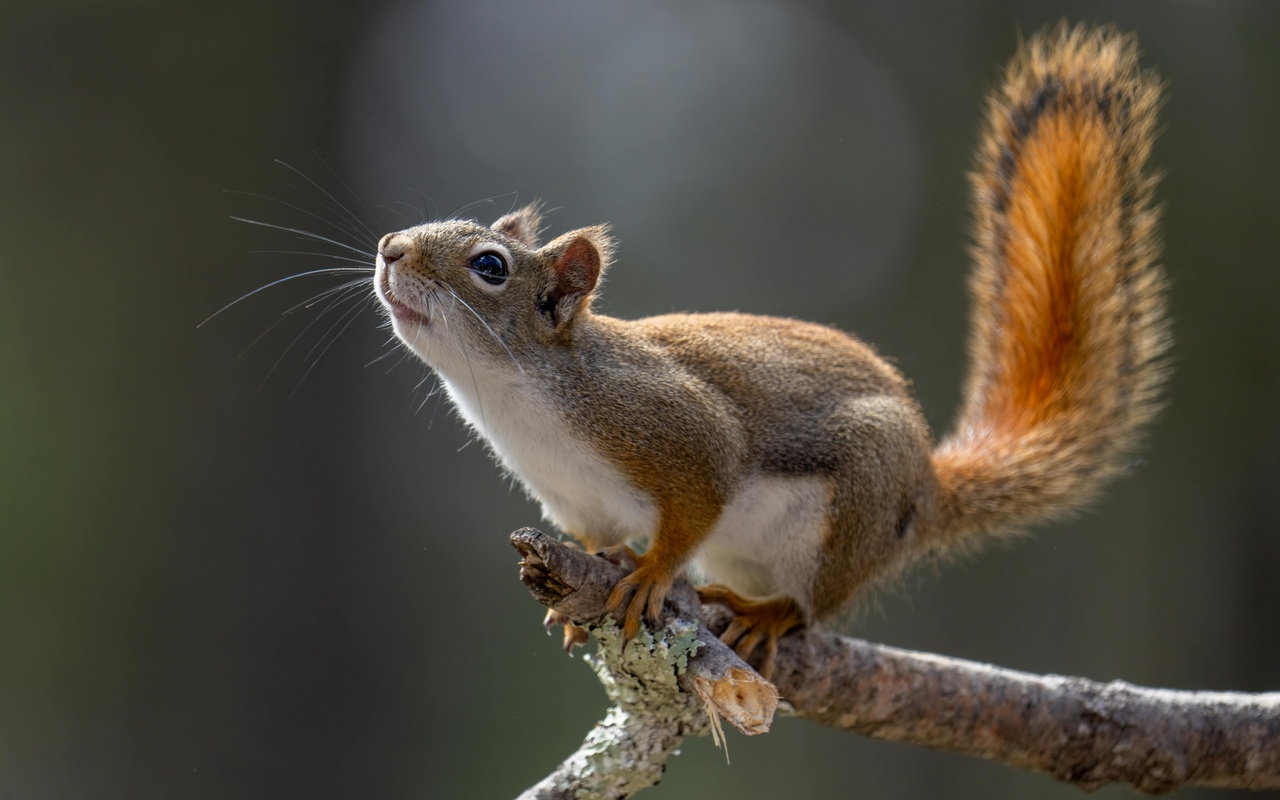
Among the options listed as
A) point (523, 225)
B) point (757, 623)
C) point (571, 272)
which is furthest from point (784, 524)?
point (523, 225)

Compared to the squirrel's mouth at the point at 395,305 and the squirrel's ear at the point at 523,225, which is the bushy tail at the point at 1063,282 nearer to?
the squirrel's ear at the point at 523,225

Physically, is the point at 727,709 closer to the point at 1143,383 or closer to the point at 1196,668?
the point at 1143,383

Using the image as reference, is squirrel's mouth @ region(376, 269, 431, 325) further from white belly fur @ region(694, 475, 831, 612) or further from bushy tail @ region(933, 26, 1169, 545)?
bushy tail @ region(933, 26, 1169, 545)

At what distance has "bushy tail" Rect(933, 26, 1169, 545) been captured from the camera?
2154 mm

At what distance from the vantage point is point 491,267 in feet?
5.18

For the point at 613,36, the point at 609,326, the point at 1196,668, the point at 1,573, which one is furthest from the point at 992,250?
the point at 1,573

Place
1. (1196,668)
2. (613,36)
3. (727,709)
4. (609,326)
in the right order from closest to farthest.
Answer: (727,709) → (609,326) → (613,36) → (1196,668)

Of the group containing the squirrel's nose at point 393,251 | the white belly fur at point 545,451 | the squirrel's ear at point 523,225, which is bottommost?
the white belly fur at point 545,451

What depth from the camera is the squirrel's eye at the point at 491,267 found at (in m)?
1.56

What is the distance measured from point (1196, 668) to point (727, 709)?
9.55ft

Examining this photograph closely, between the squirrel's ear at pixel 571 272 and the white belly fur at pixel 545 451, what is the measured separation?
147 mm

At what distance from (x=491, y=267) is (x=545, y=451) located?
29 cm

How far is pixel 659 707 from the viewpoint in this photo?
1.50 metres

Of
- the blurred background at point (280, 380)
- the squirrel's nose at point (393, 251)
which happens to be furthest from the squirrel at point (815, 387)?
the blurred background at point (280, 380)
